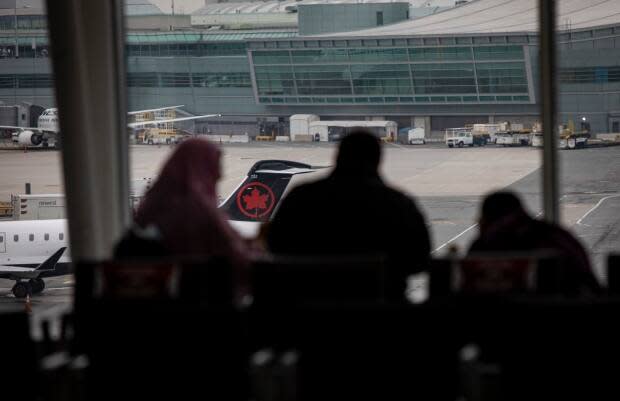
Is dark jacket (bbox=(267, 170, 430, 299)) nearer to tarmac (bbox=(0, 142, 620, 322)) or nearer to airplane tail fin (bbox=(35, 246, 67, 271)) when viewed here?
tarmac (bbox=(0, 142, 620, 322))

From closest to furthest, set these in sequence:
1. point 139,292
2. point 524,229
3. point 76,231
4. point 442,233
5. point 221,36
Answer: point 139,292 < point 524,229 < point 76,231 < point 221,36 < point 442,233

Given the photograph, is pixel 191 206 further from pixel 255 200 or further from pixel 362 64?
pixel 255 200

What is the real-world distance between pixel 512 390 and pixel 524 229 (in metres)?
0.71

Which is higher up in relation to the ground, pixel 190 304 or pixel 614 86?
pixel 614 86

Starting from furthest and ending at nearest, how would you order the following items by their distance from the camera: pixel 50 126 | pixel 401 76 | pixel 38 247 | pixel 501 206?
pixel 38 247 < pixel 401 76 < pixel 50 126 < pixel 501 206

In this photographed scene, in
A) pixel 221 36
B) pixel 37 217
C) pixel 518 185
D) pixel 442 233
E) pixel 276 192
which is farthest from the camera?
pixel 37 217

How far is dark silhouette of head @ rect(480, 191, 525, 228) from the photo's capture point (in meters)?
2.88

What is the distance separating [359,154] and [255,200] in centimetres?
2092

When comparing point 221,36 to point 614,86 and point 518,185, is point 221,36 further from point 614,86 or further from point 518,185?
point 614,86

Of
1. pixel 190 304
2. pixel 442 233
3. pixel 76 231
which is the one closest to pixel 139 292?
pixel 190 304

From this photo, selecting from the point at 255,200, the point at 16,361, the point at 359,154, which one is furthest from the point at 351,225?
the point at 255,200

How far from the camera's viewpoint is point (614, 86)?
539cm

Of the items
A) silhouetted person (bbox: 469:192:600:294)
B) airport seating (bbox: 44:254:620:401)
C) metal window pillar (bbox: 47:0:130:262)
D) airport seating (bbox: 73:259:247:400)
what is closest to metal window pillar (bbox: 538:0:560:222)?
silhouetted person (bbox: 469:192:600:294)

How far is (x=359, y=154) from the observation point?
9.74ft
